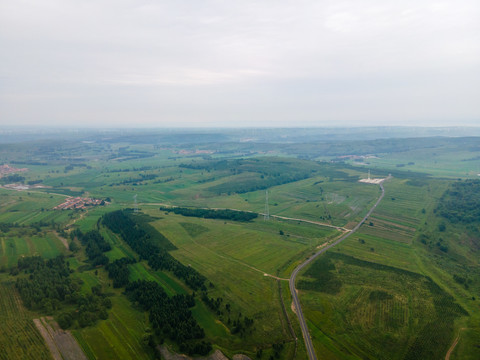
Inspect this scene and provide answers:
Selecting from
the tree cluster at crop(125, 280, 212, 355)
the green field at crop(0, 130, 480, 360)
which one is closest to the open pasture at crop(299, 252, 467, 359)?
the green field at crop(0, 130, 480, 360)

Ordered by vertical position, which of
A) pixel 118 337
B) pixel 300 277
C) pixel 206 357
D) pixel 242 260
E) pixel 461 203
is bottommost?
pixel 118 337

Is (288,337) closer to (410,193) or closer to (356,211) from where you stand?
(356,211)

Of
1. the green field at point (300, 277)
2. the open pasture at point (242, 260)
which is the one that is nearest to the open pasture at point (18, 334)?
the green field at point (300, 277)

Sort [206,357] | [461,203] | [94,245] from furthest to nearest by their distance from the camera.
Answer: [461,203]
[94,245]
[206,357]

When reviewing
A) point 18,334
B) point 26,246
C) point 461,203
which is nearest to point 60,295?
point 18,334

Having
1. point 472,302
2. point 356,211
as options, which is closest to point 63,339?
point 472,302

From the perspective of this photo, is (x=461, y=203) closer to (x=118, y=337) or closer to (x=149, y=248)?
(x=149, y=248)

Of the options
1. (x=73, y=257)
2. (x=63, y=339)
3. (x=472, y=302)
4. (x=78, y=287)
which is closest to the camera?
(x=63, y=339)

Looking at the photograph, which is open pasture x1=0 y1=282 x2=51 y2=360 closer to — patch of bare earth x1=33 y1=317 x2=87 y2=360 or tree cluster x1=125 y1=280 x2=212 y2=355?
patch of bare earth x1=33 y1=317 x2=87 y2=360
